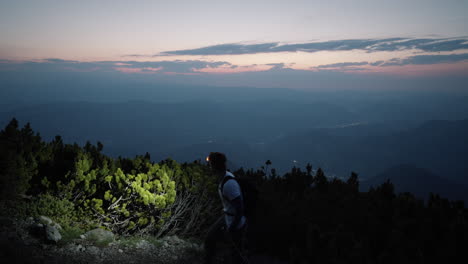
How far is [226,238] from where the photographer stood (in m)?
3.95

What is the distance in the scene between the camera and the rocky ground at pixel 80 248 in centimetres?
379

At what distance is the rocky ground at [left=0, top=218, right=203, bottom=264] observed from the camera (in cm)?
379

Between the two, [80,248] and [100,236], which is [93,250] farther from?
[100,236]

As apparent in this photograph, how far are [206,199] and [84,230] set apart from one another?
84.2 inches

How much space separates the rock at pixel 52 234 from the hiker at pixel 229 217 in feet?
7.00

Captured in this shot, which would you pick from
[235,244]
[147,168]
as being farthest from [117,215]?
[235,244]

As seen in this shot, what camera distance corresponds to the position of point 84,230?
4.77 m

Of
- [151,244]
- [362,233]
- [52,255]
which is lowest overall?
[151,244]

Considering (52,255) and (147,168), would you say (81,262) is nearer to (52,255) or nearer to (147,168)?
(52,255)

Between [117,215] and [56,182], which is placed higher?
[56,182]

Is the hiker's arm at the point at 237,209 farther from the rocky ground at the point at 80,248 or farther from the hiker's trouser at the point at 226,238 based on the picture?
the rocky ground at the point at 80,248

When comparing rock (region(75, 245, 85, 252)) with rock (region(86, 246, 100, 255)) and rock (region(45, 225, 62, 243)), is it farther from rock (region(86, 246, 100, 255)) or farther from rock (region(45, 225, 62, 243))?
rock (region(45, 225, 62, 243))

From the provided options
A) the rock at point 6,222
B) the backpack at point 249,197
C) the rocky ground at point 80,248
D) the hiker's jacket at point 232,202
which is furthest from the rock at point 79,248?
the backpack at point 249,197

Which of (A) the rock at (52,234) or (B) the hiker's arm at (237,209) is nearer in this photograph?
(B) the hiker's arm at (237,209)
